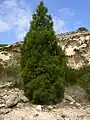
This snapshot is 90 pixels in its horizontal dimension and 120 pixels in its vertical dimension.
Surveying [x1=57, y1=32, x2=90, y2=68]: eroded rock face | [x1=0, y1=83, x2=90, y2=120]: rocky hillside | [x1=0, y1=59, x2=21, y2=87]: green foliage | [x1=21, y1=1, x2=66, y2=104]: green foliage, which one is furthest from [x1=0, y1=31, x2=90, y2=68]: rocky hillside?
[x1=0, y1=83, x2=90, y2=120]: rocky hillside

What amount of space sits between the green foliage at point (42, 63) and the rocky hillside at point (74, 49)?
7.22 metres

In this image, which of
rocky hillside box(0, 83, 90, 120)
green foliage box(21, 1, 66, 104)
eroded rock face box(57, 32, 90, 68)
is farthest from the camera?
eroded rock face box(57, 32, 90, 68)

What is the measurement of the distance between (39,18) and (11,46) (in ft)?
27.8

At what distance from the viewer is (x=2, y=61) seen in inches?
746

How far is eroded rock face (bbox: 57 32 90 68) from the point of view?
19.1m

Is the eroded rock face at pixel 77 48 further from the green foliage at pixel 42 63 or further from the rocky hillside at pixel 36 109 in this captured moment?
the rocky hillside at pixel 36 109

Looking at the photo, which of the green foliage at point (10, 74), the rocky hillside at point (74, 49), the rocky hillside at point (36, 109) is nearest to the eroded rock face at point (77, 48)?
the rocky hillside at point (74, 49)

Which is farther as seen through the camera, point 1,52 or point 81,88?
point 1,52

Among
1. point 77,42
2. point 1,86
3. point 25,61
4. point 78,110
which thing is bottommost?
point 78,110

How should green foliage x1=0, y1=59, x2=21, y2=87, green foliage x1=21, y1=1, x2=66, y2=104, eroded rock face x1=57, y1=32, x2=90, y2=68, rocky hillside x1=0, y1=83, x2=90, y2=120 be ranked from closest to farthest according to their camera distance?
1. rocky hillside x1=0, y1=83, x2=90, y2=120
2. green foliage x1=21, y1=1, x2=66, y2=104
3. green foliage x1=0, y1=59, x2=21, y2=87
4. eroded rock face x1=57, y1=32, x2=90, y2=68

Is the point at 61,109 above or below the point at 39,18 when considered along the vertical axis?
below

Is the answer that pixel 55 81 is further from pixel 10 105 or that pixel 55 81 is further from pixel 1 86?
pixel 1 86

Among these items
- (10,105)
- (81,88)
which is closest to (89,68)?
(81,88)

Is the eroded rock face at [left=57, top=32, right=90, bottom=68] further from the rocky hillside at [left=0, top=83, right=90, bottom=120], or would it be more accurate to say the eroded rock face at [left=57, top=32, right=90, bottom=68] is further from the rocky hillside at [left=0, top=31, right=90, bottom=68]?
the rocky hillside at [left=0, top=83, right=90, bottom=120]
